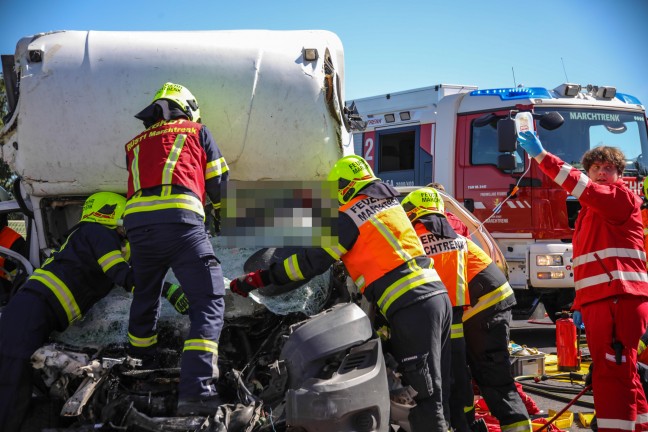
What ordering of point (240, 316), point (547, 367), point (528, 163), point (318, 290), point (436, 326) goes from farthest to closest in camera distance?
point (528, 163), point (547, 367), point (318, 290), point (240, 316), point (436, 326)

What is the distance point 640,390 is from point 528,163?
4477mm

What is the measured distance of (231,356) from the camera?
166 inches

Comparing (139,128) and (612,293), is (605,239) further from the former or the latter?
(139,128)

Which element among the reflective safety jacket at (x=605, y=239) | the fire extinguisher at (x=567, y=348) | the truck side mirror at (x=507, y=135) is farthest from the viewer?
the truck side mirror at (x=507, y=135)

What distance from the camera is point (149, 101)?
14.8 feet

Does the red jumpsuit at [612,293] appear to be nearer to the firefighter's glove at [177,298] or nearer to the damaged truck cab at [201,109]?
the damaged truck cab at [201,109]

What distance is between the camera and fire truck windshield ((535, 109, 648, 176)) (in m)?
8.44

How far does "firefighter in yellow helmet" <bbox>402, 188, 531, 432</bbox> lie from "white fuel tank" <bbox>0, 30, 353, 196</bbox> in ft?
2.73

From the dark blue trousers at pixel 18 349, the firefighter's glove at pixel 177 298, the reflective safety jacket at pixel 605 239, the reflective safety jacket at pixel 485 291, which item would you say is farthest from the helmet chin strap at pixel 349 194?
the dark blue trousers at pixel 18 349

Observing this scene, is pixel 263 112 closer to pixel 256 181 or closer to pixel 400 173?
pixel 256 181

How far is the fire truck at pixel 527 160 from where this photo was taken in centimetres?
826

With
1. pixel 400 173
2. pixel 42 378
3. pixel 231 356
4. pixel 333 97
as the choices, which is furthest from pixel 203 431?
pixel 400 173

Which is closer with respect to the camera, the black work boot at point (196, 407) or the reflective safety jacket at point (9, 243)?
the black work boot at point (196, 407)

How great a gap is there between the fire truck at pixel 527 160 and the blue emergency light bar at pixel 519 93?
1 centimetres
